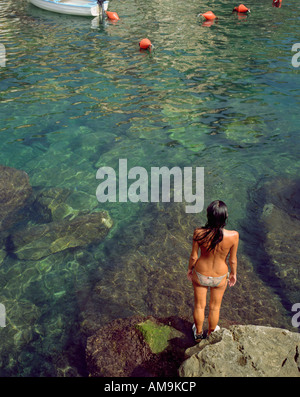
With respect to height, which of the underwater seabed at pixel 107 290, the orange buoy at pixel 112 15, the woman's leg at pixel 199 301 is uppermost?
the orange buoy at pixel 112 15

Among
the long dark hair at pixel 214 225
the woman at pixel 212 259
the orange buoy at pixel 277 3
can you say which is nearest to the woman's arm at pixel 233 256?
the woman at pixel 212 259

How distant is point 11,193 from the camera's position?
898cm

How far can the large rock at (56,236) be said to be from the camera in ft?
24.5

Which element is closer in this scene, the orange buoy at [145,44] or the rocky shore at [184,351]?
the rocky shore at [184,351]

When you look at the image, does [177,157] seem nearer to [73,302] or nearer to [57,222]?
[57,222]

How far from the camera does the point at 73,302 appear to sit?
635 centimetres

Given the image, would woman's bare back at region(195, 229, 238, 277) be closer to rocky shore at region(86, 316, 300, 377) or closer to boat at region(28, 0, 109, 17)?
rocky shore at region(86, 316, 300, 377)

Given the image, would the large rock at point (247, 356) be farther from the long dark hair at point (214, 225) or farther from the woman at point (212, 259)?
the long dark hair at point (214, 225)

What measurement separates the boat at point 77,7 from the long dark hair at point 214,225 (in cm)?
2652

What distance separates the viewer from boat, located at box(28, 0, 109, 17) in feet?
83.1

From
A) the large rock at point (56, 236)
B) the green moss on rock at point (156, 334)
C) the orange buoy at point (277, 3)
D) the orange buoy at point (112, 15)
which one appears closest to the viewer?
the green moss on rock at point (156, 334)

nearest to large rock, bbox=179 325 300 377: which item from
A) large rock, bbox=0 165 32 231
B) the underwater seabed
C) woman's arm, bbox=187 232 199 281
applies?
woman's arm, bbox=187 232 199 281

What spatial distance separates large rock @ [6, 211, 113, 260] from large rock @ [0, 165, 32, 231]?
2.62 ft

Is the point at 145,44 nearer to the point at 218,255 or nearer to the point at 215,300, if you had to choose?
the point at 218,255
